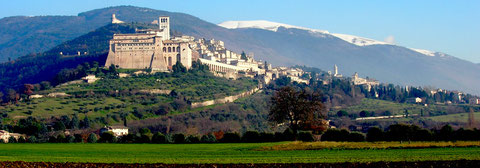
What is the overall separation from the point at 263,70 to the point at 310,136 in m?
101

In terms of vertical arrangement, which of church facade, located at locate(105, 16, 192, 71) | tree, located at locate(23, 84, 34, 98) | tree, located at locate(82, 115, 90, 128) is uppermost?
church facade, located at locate(105, 16, 192, 71)

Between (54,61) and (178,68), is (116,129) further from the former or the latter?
(54,61)

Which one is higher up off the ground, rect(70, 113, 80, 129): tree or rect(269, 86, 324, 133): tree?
rect(269, 86, 324, 133): tree

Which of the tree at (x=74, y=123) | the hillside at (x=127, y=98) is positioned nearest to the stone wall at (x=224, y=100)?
the hillside at (x=127, y=98)

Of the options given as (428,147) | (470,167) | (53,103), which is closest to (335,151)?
(428,147)

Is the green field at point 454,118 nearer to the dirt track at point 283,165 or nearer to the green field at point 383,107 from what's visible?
the green field at point 383,107

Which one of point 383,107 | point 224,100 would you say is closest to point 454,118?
point 383,107

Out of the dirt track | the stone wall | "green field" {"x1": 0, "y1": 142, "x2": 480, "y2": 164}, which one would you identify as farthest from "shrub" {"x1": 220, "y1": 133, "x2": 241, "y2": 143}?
the stone wall

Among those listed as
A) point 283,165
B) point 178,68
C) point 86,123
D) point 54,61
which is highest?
point 54,61

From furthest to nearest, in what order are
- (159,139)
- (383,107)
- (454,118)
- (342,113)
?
(383,107) < (342,113) < (454,118) < (159,139)

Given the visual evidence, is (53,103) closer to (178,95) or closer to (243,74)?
(178,95)

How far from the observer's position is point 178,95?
10544cm

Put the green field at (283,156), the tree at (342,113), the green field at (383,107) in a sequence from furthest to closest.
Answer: the green field at (383,107) → the tree at (342,113) → the green field at (283,156)

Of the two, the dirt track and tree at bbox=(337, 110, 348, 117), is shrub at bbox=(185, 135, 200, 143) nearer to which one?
the dirt track
